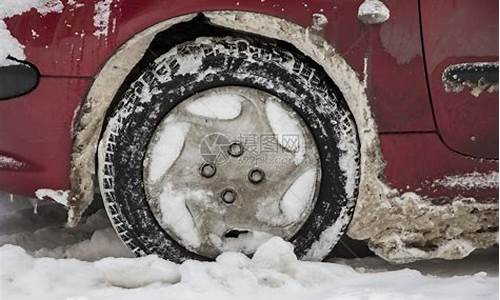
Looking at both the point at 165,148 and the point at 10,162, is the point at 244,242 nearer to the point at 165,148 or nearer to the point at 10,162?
the point at 165,148

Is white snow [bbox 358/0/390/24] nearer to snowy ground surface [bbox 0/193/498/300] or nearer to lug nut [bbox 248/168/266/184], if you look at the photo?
lug nut [bbox 248/168/266/184]

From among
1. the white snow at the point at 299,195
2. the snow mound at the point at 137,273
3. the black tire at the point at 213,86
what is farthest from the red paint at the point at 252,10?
the snow mound at the point at 137,273

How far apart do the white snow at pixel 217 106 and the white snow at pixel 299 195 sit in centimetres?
33

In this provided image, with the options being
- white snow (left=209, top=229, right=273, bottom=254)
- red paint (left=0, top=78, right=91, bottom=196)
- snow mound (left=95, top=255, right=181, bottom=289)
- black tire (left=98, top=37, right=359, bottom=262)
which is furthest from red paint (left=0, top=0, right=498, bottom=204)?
white snow (left=209, top=229, right=273, bottom=254)

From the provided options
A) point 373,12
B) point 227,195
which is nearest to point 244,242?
point 227,195

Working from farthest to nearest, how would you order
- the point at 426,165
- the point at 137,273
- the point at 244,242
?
the point at 244,242 → the point at 426,165 → the point at 137,273

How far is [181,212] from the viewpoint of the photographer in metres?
2.74

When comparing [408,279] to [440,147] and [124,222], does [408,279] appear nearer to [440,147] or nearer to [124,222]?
[440,147]

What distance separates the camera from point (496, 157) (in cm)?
266

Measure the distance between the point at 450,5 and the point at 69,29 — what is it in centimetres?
129

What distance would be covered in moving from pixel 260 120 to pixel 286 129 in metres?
0.10

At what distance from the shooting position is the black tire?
2670 mm

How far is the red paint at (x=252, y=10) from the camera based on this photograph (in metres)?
2.57

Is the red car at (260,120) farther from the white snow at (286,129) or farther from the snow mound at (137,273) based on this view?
the snow mound at (137,273)
